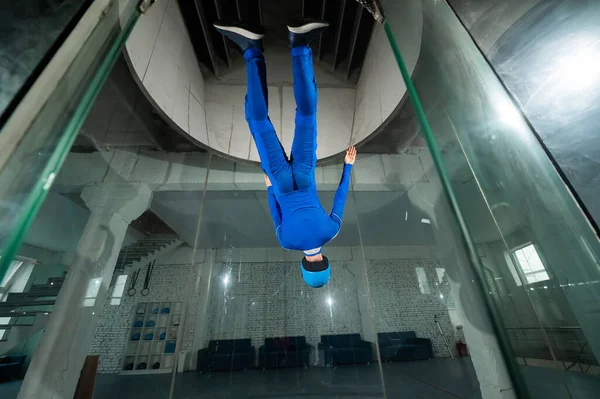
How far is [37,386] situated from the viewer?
2.52 meters

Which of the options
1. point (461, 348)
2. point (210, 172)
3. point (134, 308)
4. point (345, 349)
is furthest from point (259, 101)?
point (461, 348)

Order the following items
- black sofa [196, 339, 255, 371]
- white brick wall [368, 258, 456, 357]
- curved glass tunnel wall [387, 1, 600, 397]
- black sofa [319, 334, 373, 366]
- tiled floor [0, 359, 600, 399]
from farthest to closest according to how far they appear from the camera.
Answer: white brick wall [368, 258, 456, 357] < black sofa [319, 334, 373, 366] < black sofa [196, 339, 255, 371] < tiled floor [0, 359, 600, 399] < curved glass tunnel wall [387, 1, 600, 397]

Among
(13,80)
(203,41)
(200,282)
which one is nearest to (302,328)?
(200,282)

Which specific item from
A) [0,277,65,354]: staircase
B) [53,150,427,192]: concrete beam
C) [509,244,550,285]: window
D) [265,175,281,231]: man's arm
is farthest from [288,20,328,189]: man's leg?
[0,277,65,354]: staircase

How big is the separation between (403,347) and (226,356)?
4.74 m

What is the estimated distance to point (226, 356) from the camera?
249 inches

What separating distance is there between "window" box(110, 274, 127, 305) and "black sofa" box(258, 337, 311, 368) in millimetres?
3873

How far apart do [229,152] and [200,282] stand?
5260 mm

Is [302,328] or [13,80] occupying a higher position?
[13,80]

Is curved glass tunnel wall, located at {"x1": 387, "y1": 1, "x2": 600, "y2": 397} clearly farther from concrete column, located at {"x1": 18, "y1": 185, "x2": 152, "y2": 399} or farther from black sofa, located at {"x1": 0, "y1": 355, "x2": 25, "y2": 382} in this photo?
black sofa, located at {"x1": 0, "y1": 355, "x2": 25, "y2": 382}

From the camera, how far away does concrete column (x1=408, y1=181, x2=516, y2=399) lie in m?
2.38

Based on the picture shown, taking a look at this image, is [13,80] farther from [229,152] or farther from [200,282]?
[200,282]

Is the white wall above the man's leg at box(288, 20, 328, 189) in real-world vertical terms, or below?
below

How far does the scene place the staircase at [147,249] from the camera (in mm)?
6280
